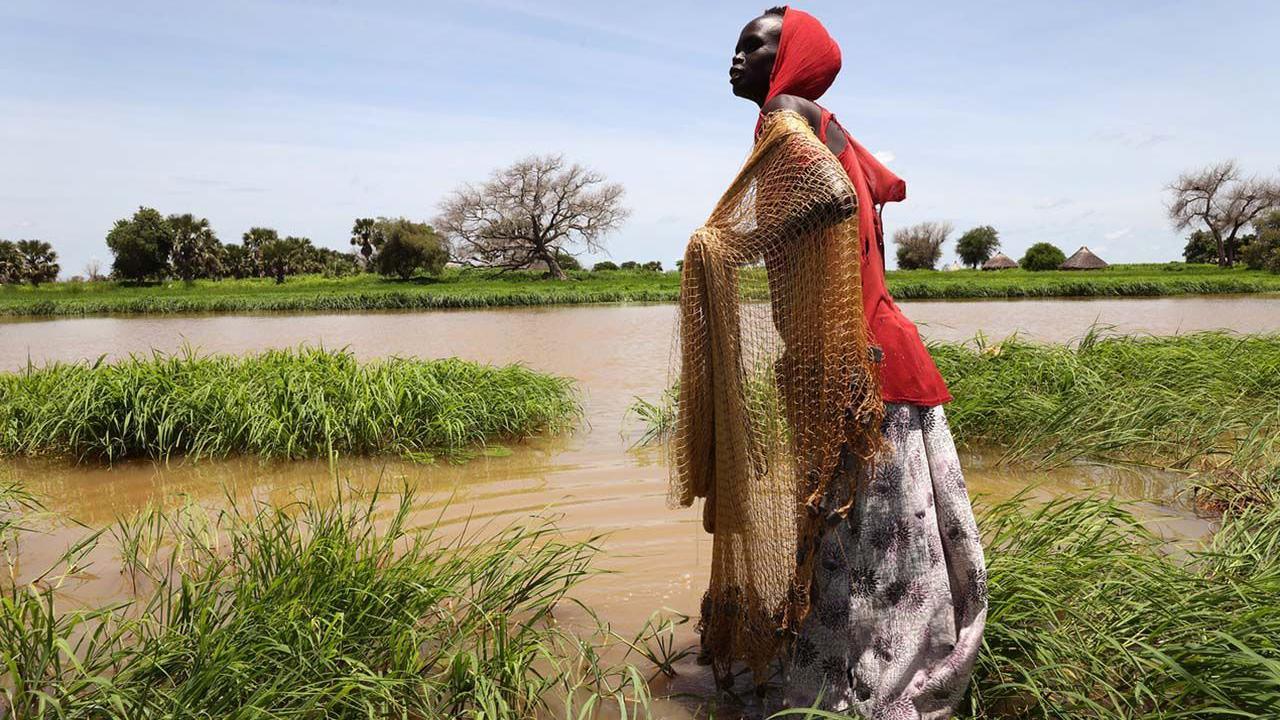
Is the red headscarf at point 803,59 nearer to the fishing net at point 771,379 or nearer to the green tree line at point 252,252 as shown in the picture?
the fishing net at point 771,379

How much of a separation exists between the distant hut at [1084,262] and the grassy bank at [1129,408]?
38814 millimetres

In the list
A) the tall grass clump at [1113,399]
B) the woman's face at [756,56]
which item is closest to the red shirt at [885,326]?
the woman's face at [756,56]

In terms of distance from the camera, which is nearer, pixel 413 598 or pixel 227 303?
pixel 413 598

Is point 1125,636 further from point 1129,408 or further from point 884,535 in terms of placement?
point 1129,408

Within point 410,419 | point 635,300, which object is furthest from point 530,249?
point 410,419

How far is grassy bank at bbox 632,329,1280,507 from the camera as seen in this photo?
4.04 metres

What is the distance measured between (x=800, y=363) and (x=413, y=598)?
1.30m

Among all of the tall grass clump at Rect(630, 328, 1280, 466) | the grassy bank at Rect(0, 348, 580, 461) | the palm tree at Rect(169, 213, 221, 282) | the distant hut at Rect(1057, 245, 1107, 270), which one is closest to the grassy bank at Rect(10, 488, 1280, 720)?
the tall grass clump at Rect(630, 328, 1280, 466)

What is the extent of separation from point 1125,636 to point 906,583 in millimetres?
712

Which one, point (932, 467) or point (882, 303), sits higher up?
point (882, 303)

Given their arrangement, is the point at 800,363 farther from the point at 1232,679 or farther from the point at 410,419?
the point at 410,419

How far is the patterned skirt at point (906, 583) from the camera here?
1744 millimetres

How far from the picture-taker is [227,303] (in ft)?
75.6

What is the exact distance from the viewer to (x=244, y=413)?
16.3 ft
